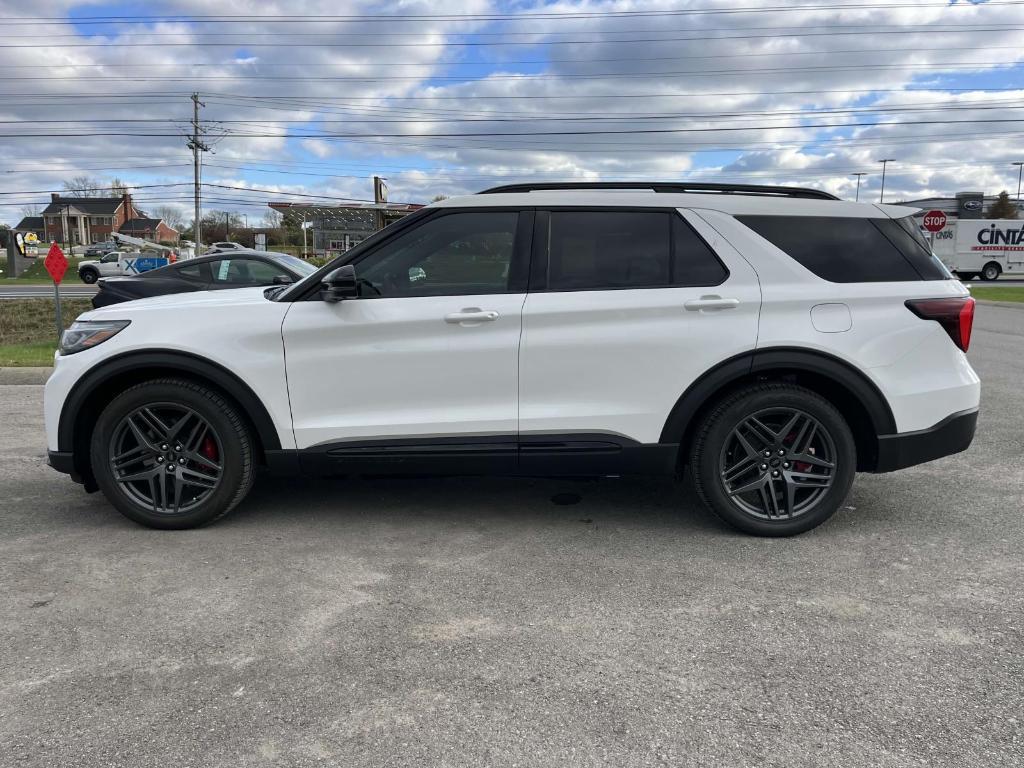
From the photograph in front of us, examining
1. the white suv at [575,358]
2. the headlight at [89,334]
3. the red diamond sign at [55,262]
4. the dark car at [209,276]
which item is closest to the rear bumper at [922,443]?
the white suv at [575,358]

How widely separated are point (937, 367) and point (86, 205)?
135 m

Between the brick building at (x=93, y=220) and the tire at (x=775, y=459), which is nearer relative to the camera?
the tire at (x=775, y=459)

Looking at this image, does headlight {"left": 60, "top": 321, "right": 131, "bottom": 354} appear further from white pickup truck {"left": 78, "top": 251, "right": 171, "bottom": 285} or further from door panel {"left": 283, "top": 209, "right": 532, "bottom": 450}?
white pickup truck {"left": 78, "top": 251, "right": 171, "bottom": 285}

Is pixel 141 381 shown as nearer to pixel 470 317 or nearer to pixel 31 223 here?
pixel 470 317

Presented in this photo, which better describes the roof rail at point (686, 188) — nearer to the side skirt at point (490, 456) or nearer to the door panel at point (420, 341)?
the door panel at point (420, 341)

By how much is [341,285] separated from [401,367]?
0.52m

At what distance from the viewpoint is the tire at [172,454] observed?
3988 mm

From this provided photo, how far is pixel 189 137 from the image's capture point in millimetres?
52281

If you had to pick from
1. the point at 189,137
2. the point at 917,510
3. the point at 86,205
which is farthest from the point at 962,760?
the point at 86,205

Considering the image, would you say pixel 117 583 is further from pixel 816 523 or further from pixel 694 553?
pixel 816 523

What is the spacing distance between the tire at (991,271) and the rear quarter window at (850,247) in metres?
42.3

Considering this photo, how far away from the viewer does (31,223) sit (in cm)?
11744

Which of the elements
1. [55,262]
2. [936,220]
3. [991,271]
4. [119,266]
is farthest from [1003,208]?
[55,262]

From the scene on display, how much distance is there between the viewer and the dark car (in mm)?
10977
